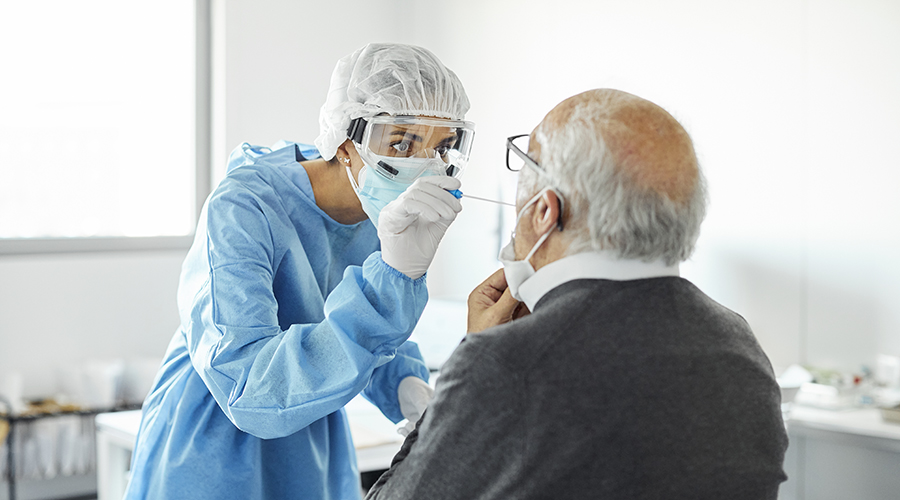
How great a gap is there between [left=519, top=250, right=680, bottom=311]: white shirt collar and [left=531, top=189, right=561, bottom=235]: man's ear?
0.05 meters

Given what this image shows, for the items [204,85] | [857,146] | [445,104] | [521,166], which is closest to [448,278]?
[204,85]

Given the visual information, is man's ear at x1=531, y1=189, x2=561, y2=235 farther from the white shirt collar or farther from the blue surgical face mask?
the blue surgical face mask

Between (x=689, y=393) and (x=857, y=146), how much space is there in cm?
215

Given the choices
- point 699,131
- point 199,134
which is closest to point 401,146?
point 699,131

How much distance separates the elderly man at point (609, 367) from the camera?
30.6 inches

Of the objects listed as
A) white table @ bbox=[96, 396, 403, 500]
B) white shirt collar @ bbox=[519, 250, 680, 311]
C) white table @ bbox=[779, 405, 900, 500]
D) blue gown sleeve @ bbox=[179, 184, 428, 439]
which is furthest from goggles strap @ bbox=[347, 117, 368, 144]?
white table @ bbox=[779, 405, 900, 500]

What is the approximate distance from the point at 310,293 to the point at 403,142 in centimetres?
31

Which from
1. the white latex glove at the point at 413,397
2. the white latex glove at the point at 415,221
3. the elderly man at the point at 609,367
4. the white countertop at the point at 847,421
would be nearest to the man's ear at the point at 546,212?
the elderly man at the point at 609,367

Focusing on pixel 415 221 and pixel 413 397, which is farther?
pixel 413 397

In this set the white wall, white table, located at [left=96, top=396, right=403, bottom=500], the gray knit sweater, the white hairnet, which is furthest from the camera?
the white wall

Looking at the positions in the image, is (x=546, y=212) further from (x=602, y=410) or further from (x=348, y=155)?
(x=348, y=155)

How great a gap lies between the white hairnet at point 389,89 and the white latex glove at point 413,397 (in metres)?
0.47

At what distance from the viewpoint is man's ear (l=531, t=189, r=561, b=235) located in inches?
35.6

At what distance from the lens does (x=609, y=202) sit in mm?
859
